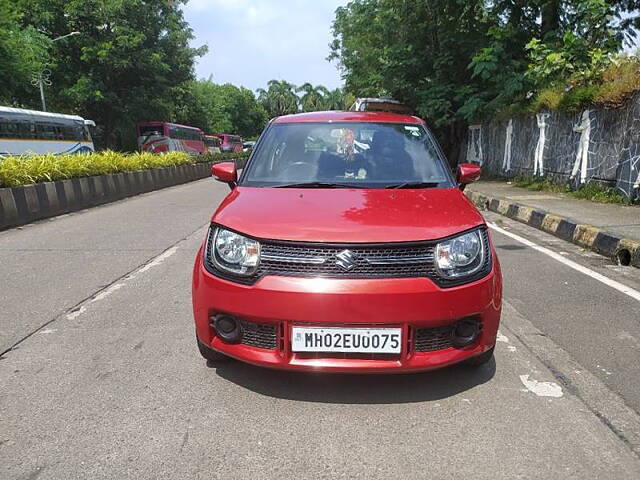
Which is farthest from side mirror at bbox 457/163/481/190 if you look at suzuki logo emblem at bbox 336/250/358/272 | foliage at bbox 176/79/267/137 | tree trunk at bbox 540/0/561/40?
foliage at bbox 176/79/267/137

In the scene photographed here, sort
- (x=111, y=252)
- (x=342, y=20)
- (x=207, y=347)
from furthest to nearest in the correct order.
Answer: (x=342, y=20) < (x=111, y=252) < (x=207, y=347)

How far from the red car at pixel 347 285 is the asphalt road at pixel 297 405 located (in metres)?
0.24

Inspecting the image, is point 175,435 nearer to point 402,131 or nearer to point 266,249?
point 266,249

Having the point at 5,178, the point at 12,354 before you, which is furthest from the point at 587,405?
the point at 5,178

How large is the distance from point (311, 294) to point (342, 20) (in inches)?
1524

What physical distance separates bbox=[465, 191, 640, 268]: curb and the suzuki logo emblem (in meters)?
4.61

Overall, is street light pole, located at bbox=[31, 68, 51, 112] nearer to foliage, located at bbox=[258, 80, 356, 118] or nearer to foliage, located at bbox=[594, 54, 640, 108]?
foliage, located at bbox=[594, 54, 640, 108]

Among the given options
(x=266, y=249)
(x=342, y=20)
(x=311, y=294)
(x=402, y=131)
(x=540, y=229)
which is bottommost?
(x=540, y=229)

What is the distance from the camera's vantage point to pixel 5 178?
30.0 feet

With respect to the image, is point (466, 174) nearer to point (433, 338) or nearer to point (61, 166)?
point (433, 338)

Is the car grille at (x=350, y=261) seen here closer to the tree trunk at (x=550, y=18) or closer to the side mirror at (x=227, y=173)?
the side mirror at (x=227, y=173)

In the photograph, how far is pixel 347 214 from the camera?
2695 millimetres

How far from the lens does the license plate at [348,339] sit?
243 centimetres

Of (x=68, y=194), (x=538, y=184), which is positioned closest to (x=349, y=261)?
(x=68, y=194)
